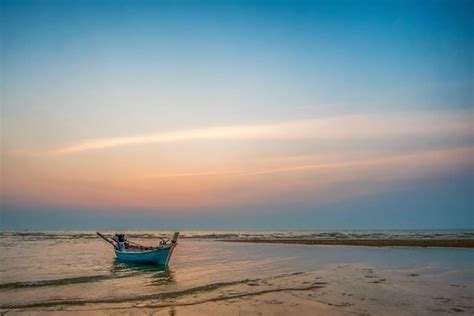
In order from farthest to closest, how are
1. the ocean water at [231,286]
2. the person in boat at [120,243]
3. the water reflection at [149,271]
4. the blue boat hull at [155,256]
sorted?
the person in boat at [120,243] → the blue boat hull at [155,256] → the water reflection at [149,271] → the ocean water at [231,286]

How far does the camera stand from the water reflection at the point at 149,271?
19406 mm

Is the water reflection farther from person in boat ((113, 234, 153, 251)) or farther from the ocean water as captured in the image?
person in boat ((113, 234, 153, 251))

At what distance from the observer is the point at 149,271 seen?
23.5m

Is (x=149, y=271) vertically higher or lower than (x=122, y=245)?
lower

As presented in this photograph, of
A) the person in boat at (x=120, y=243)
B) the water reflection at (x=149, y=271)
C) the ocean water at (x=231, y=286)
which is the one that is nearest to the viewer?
the ocean water at (x=231, y=286)

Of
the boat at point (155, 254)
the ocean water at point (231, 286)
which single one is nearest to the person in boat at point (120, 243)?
the boat at point (155, 254)

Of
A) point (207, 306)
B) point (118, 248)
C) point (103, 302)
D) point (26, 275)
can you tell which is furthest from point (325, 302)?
point (118, 248)

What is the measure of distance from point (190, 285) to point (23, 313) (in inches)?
279

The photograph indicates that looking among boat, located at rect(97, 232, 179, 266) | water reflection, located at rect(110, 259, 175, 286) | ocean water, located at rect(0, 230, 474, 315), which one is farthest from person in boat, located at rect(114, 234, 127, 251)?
ocean water, located at rect(0, 230, 474, 315)

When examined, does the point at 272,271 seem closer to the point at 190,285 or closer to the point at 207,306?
the point at 190,285

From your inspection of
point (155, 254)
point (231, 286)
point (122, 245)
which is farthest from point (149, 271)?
point (231, 286)

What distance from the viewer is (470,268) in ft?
74.2

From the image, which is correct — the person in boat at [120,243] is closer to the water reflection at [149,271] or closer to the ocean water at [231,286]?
the water reflection at [149,271]

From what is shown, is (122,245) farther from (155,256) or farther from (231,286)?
(231,286)
